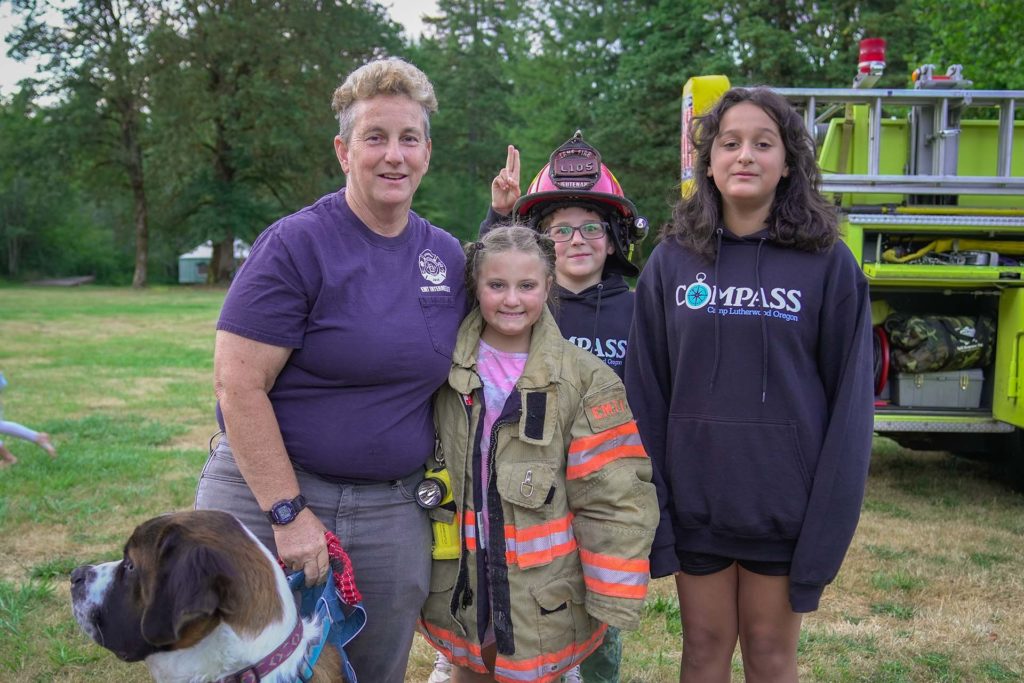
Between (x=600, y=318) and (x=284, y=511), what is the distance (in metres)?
1.43

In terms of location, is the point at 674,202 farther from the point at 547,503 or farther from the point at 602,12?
the point at 602,12

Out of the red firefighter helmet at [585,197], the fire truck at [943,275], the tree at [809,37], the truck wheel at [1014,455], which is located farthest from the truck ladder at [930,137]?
the tree at [809,37]

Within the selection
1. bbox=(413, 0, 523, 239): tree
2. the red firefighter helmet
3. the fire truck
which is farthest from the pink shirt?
bbox=(413, 0, 523, 239): tree

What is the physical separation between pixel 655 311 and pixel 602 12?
3676cm

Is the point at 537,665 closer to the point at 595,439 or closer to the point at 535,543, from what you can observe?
the point at 535,543

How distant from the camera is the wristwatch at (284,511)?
246 centimetres

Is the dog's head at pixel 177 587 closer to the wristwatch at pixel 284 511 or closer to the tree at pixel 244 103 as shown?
the wristwatch at pixel 284 511

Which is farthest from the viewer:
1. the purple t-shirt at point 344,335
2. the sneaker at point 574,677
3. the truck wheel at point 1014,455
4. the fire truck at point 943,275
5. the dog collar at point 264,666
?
the truck wheel at point 1014,455

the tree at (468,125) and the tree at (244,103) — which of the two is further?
Answer: the tree at (468,125)

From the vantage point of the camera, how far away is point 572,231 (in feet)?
11.1

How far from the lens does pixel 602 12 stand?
36656mm

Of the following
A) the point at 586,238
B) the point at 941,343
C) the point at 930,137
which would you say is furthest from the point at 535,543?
the point at 930,137

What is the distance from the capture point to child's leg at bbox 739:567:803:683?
2.65 metres

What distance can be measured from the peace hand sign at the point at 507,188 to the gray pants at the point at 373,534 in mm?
1251
